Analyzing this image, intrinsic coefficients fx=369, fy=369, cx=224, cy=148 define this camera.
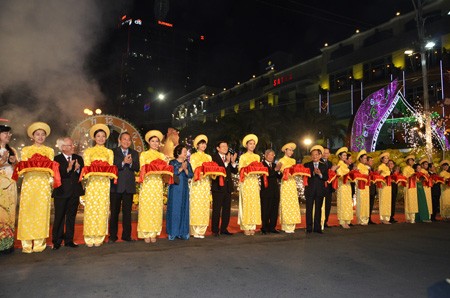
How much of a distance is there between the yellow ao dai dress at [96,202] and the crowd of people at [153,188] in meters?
0.01

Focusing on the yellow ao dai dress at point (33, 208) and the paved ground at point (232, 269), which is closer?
the paved ground at point (232, 269)

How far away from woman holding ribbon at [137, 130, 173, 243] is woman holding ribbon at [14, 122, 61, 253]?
4.30 feet

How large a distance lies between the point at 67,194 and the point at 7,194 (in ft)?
2.47

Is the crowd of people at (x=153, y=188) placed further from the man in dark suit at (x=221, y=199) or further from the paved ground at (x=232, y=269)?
the paved ground at (x=232, y=269)

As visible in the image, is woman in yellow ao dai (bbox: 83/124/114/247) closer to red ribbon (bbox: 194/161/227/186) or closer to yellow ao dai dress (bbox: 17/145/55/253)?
yellow ao dai dress (bbox: 17/145/55/253)

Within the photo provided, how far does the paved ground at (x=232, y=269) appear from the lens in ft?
11.1

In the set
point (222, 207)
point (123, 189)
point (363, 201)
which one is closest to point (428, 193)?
point (363, 201)

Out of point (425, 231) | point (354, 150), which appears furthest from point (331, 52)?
point (425, 231)

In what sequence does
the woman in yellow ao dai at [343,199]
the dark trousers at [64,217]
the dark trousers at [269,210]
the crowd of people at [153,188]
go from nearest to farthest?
the crowd of people at [153,188] → the dark trousers at [64,217] → the dark trousers at [269,210] → the woman in yellow ao dai at [343,199]

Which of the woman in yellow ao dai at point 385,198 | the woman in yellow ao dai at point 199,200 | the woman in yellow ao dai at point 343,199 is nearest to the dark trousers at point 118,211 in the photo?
the woman in yellow ao dai at point 199,200

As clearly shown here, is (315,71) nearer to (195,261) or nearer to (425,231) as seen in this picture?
(425,231)

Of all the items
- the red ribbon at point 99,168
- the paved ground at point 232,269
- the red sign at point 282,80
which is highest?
the red sign at point 282,80

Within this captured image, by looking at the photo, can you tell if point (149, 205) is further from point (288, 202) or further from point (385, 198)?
point (385, 198)

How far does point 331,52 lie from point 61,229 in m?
37.2
